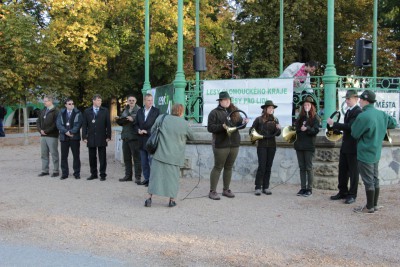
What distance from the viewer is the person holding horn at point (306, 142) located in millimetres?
7848

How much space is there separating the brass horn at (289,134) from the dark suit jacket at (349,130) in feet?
3.37

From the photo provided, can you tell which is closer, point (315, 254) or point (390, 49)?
point (315, 254)

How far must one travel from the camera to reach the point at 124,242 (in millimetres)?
5242

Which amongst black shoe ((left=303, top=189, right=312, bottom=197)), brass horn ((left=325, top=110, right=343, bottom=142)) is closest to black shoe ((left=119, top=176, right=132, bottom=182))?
black shoe ((left=303, top=189, right=312, bottom=197))

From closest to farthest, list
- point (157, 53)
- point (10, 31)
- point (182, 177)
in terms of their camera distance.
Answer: point (182, 177) → point (10, 31) → point (157, 53)

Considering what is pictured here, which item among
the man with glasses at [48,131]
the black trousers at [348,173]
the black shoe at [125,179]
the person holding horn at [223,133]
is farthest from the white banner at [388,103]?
the man with glasses at [48,131]

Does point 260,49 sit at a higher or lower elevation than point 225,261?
higher

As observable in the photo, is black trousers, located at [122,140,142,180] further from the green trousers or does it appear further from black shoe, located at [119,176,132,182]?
the green trousers

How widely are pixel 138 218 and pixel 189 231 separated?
3.35 feet

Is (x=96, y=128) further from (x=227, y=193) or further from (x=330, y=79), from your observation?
(x=330, y=79)

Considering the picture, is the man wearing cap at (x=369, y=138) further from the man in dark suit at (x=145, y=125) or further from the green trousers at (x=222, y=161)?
the man in dark suit at (x=145, y=125)

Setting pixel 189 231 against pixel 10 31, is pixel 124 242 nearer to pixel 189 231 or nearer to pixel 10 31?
pixel 189 231

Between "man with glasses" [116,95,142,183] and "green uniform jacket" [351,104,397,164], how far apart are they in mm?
4669

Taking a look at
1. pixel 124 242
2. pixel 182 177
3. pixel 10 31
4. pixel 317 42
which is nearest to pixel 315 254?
pixel 124 242
